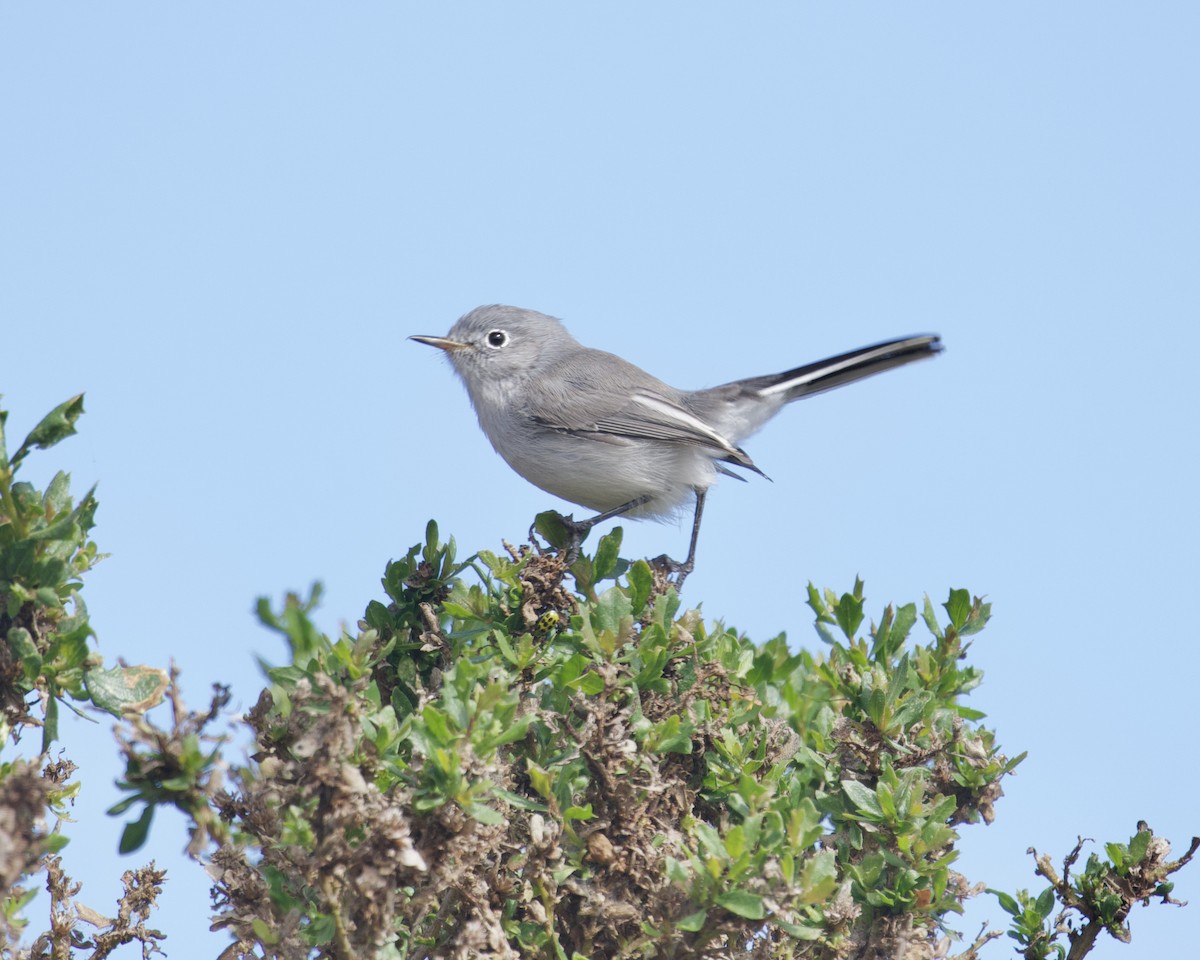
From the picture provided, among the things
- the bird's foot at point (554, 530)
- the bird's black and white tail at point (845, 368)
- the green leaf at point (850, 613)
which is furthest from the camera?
the bird's black and white tail at point (845, 368)

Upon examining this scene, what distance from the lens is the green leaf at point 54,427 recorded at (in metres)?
2.78

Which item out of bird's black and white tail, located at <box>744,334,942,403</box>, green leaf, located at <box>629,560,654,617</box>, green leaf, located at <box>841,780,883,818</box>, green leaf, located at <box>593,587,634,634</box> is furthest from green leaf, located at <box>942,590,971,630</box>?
bird's black and white tail, located at <box>744,334,942,403</box>

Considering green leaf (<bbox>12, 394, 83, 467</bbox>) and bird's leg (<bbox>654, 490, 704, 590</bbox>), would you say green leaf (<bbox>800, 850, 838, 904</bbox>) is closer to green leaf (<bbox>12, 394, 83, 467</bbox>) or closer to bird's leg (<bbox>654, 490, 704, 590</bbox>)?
green leaf (<bbox>12, 394, 83, 467</bbox>)

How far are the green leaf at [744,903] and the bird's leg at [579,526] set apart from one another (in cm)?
146

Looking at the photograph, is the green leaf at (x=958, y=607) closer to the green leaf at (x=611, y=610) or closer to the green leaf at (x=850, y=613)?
the green leaf at (x=850, y=613)

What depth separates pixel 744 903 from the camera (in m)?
2.77

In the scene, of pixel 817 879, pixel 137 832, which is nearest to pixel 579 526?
pixel 817 879

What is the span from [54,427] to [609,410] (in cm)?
410

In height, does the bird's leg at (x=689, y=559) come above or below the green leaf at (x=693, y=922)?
above

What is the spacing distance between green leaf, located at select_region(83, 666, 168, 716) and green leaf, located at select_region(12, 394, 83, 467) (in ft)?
1.77

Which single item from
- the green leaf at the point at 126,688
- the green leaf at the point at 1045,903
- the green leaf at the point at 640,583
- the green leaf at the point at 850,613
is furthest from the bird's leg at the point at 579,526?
the green leaf at the point at 1045,903

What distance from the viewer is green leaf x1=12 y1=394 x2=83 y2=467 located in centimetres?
278

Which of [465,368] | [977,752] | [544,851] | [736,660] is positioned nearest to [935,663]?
[977,752]

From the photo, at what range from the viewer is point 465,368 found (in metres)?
7.36
